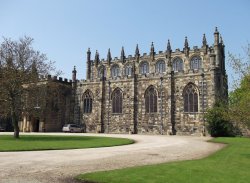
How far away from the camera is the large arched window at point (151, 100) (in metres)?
46.6

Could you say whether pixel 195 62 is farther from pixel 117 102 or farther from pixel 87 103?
pixel 87 103

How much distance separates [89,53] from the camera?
7325cm

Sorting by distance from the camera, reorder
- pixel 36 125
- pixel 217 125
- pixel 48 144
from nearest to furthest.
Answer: pixel 48 144 → pixel 217 125 → pixel 36 125

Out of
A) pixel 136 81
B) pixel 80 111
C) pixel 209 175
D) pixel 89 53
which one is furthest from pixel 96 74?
pixel 209 175

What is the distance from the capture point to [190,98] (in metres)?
43.7

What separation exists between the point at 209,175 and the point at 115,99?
40668 mm

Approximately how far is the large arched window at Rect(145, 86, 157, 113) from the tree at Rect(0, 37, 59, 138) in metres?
19.8

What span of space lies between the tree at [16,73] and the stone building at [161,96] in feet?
64.7

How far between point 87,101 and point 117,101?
22.8ft

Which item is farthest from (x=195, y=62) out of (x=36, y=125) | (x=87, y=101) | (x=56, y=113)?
(x=36, y=125)

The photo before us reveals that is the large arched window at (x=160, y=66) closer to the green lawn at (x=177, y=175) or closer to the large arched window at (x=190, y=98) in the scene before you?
the large arched window at (x=190, y=98)

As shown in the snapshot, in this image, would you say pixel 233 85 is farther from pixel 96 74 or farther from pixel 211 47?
pixel 96 74

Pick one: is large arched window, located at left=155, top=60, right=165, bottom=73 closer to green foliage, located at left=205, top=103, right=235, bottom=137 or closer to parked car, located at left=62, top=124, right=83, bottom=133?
parked car, located at left=62, top=124, right=83, bottom=133

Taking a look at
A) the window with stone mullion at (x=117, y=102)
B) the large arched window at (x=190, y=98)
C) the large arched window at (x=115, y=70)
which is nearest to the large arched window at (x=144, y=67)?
the large arched window at (x=115, y=70)
